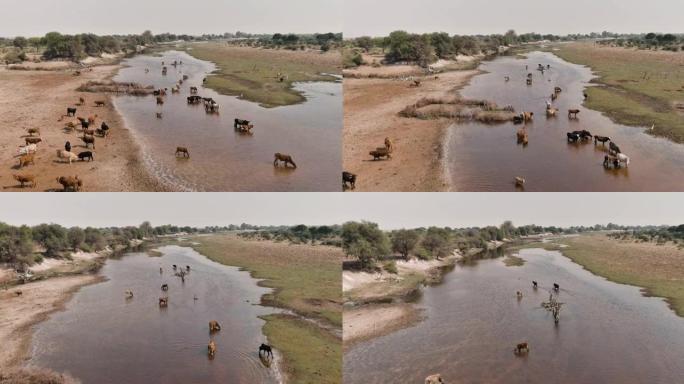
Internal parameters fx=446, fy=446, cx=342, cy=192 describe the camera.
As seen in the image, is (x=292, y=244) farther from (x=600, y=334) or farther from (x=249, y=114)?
(x=600, y=334)

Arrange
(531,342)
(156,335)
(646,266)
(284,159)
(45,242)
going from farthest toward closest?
(45,242), (646,266), (284,159), (156,335), (531,342)

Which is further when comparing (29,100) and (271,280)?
(29,100)

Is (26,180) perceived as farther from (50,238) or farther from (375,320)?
(50,238)

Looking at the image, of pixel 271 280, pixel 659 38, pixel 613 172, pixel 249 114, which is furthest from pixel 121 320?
pixel 659 38

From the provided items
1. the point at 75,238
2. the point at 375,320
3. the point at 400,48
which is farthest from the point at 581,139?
the point at 75,238

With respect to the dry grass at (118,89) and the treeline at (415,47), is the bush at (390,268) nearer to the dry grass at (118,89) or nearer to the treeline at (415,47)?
the dry grass at (118,89)

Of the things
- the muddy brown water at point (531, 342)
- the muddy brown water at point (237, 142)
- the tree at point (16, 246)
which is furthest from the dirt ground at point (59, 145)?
the muddy brown water at point (531, 342)
